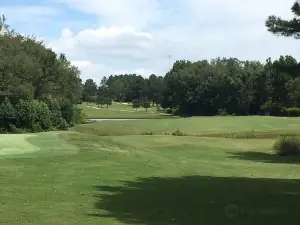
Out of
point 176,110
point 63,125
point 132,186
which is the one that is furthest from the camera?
point 176,110

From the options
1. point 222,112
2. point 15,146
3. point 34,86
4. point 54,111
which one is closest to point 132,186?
point 15,146

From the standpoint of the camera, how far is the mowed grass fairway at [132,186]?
36.0 ft

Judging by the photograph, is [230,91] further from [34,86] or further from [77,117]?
[34,86]

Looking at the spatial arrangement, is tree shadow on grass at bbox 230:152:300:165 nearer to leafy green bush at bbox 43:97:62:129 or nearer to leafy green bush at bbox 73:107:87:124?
leafy green bush at bbox 43:97:62:129

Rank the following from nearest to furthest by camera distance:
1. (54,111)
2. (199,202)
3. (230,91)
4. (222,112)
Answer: (199,202), (54,111), (222,112), (230,91)

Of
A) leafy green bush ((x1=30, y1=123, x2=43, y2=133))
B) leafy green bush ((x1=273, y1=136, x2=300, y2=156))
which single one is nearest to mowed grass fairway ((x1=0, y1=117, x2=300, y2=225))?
leafy green bush ((x1=273, y1=136, x2=300, y2=156))

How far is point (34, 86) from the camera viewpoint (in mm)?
64000

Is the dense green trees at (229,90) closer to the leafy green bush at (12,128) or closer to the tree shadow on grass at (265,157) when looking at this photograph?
the leafy green bush at (12,128)

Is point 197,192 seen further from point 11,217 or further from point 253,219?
point 11,217

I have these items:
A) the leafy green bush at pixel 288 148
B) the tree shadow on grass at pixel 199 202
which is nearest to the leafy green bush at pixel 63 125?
the leafy green bush at pixel 288 148

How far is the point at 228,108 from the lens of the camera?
109 m

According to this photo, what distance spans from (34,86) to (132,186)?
50.8m

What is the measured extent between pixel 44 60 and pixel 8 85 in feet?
35.4

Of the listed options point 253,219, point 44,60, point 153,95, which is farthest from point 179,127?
point 153,95
